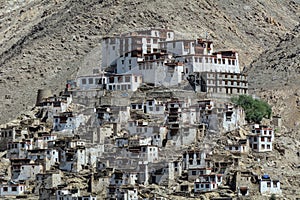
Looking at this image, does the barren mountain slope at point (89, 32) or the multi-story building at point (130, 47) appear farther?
the barren mountain slope at point (89, 32)

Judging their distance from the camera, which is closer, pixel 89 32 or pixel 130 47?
pixel 130 47

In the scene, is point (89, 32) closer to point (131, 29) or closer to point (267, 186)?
point (131, 29)

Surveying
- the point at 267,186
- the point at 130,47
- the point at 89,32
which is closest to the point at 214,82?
the point at 130,47

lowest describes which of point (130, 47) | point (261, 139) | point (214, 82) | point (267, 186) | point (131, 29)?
point (267, 186)

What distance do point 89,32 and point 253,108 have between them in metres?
30.2

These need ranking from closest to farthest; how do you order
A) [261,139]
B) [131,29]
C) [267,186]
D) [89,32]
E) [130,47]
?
[267,186], [261,139], [130,47], [131,29], [89,32]

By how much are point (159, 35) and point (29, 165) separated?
1882 cm

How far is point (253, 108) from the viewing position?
12788 centimetres

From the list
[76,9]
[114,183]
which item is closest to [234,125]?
[114,183]

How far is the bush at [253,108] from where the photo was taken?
12744 cm

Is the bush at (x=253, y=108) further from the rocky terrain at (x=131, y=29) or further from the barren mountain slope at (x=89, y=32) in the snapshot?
the barren mountain slope at (x=89, y=32)

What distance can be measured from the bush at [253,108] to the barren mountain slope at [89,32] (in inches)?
707

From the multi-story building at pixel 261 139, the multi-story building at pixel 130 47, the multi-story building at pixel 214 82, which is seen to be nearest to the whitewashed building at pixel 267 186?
the multi-story building at pixel 261 139

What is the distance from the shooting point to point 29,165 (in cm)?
12062
